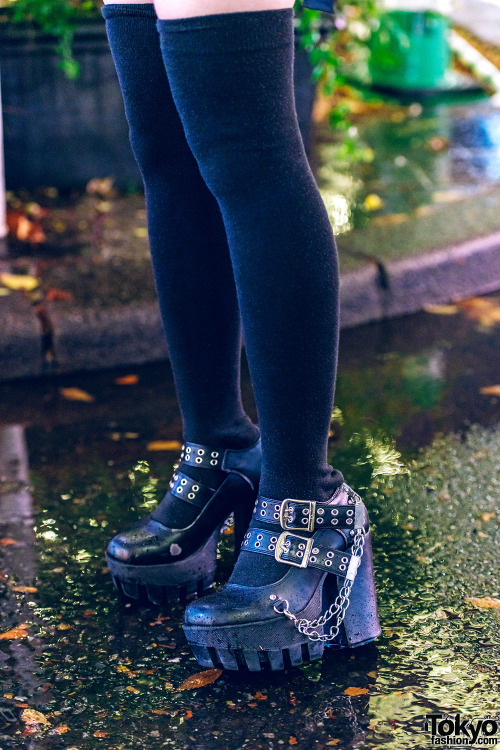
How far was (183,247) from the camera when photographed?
62.7 inches

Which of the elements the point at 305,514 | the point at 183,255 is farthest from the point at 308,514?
the point at 183,255

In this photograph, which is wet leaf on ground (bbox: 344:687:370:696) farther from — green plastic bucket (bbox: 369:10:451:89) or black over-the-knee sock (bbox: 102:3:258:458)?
green plastic bucket (bbox: 369:10:451:89)

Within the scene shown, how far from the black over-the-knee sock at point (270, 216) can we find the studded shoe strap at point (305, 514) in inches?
0.5

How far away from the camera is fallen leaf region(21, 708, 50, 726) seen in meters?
1.38

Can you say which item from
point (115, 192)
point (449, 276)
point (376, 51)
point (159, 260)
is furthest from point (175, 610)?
point (376, 51)

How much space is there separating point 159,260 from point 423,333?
1.56 m

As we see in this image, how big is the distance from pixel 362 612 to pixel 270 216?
0.61 m

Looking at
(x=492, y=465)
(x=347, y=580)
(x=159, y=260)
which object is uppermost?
(x=159, y=260)

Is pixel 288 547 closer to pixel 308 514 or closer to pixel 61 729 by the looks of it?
pixel 308 514

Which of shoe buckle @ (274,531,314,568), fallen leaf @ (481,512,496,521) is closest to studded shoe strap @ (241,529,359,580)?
shoe buckle @ (274,531,314,568)

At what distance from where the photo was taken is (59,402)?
2613 mm

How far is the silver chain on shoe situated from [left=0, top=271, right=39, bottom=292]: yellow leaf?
1.76m

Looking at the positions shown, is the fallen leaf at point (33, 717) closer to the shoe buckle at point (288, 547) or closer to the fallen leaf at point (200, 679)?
the fallen leaf at point (200, 679)

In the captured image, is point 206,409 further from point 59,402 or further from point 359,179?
point 359,179
